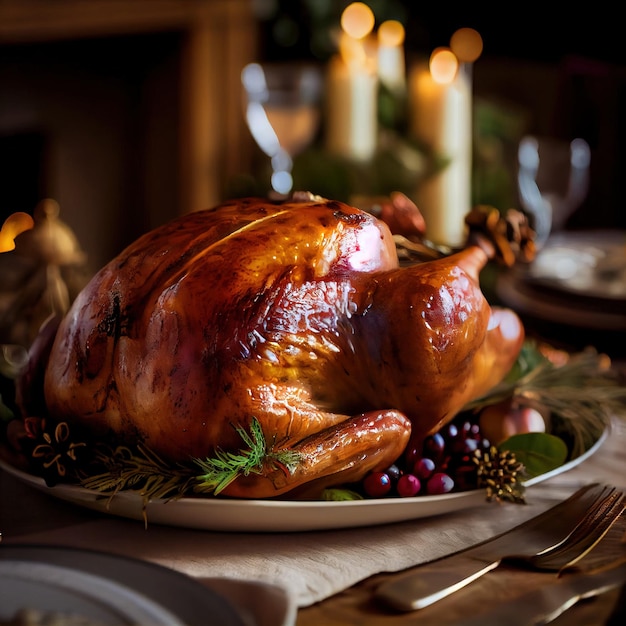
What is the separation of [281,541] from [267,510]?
36 millimetres

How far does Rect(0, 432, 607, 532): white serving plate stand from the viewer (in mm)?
629

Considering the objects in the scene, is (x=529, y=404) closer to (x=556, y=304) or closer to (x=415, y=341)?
(x=415, y=341)

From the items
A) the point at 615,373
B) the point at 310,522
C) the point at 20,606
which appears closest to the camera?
the point at 20,606

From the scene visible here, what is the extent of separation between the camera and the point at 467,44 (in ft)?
10.9

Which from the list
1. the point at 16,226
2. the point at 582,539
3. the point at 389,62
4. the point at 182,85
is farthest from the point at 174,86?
the point at 582,539

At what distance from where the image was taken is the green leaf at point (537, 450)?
75 centimetres

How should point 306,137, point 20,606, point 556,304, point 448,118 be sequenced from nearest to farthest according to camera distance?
point 20,606
point 556,304
point 448,118
point 306,137

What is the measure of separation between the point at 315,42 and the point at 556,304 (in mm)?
2235

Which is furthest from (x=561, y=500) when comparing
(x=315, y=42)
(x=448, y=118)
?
(x=315, y=42)

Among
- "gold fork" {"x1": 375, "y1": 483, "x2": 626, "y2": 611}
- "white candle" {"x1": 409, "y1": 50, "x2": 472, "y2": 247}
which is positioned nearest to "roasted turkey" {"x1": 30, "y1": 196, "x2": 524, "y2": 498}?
"gold fork" {"x1": 375, "y1": 483, "x2": 626, "y2": 611}

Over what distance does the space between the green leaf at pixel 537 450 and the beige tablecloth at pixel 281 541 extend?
22 millimetres

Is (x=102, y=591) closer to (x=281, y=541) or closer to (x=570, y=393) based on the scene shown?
(x=281, y=541)

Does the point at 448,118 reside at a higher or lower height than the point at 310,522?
higher

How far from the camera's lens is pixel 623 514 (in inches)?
26.0
